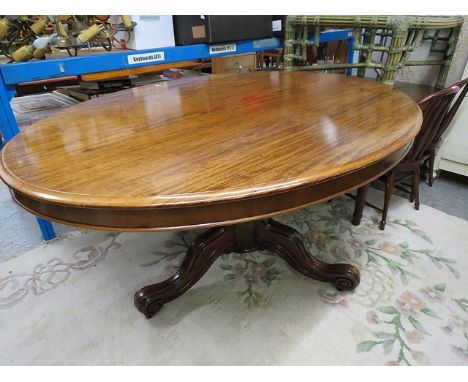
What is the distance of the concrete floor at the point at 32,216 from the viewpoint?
5.10ft

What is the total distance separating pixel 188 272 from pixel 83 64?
970 mm

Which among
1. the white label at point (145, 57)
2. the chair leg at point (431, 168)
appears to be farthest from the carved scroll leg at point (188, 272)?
the chair leg at point (431, 168)

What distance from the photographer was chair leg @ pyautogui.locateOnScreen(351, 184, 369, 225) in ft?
4.90

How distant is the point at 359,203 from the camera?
Result: 1523 mm

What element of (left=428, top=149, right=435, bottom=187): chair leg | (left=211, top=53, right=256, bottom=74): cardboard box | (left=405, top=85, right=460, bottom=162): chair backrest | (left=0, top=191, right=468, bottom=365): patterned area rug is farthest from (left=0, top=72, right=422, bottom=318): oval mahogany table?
(left=211, top=53, right=256, bottom=74): cardboard box

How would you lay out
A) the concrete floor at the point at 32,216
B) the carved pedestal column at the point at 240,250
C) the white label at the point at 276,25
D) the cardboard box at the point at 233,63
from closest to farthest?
the carved pedestal column at the point at 240,250 < the concrete floor at the point at 32,216 < the white label at the point at 276,25 < the cardboard box at the point at 233,63

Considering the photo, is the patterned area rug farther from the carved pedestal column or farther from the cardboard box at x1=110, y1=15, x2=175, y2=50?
the cardboard box at x1=110, y1=15, x2=175, y2=50

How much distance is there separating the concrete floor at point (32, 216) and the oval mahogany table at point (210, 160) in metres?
0.82

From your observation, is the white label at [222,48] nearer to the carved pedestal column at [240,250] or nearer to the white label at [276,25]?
the white label at [276,25]

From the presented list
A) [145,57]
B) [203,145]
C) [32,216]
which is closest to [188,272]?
[203,145]

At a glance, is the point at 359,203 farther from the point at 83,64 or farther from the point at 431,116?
the point at 83,64
